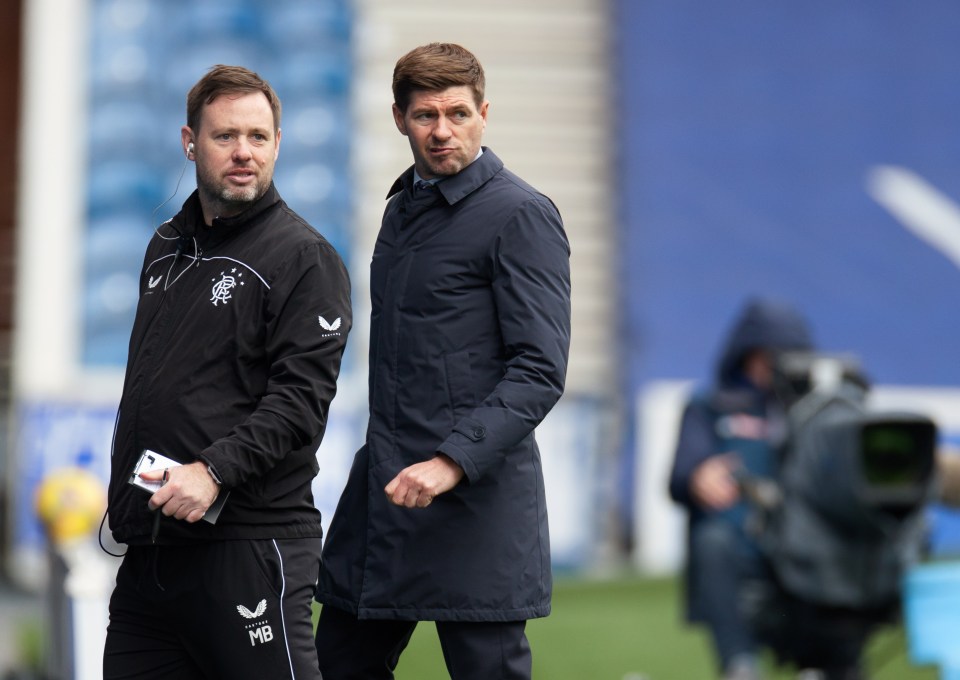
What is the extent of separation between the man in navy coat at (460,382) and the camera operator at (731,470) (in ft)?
8.10

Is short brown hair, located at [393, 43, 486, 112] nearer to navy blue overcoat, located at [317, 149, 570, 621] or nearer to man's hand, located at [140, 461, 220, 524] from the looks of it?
navy blue overcoat, located at [317, 149, 570, 621]

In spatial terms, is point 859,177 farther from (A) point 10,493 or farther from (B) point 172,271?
(B) point 172,271

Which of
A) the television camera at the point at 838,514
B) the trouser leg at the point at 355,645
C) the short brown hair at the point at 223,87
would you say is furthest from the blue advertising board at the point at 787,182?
the short brown hair at the point at 223,87

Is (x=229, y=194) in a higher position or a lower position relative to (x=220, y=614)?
higher

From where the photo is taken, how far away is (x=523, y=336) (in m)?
3.02

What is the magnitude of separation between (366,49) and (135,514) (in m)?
10.4

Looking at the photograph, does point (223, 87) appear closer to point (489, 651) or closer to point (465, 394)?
point (465, 394)

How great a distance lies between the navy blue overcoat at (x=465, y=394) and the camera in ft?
9.92

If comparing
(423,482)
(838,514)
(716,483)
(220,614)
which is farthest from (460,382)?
(716,483)

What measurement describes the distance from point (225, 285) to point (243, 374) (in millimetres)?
166

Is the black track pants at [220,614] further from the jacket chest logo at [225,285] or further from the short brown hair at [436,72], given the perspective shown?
the short brown hair at [436,72]

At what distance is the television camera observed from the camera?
468 centimetres

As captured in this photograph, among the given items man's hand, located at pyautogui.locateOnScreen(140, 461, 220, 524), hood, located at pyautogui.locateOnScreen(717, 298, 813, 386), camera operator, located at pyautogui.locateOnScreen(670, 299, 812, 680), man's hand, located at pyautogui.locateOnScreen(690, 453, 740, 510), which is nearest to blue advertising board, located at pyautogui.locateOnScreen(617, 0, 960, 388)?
hood, located at pyautogui.locateOnScreen(717, 298, 813, 386)

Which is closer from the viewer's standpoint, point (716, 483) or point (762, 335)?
point (716, 483)
